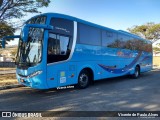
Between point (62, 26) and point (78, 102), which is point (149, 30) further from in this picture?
point (78, 102)

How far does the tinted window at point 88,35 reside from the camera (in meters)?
10.1

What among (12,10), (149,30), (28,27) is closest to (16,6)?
(12,10)

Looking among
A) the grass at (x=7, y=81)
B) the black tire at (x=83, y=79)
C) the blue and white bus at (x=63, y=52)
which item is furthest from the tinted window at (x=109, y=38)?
the grass at (x=7, y=81)

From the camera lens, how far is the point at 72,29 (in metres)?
9.58

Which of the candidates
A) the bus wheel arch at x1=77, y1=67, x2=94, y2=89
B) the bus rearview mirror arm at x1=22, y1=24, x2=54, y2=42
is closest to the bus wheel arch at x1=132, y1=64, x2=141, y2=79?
the bus wheel arch at x1=77, y1=67, x2=94, y2=89

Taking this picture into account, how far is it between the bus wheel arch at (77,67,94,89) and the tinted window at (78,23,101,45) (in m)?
1.42

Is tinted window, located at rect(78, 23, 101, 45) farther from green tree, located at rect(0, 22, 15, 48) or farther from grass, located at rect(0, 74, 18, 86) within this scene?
green tree, located at rect(0, 22, 15, 48)

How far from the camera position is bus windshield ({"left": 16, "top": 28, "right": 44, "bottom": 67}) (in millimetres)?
8253

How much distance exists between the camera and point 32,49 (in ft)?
27.8

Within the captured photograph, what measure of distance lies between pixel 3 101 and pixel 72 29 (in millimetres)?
4225

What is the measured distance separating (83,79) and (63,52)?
6.73ft

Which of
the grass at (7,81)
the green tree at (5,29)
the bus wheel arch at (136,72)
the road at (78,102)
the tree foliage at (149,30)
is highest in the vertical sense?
the tree foliage at (149,30)

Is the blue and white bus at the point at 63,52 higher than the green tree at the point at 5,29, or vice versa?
the green tree at the point at 5,29

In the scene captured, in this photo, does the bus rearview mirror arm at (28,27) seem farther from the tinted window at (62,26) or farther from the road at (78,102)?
the road at (78,102)
